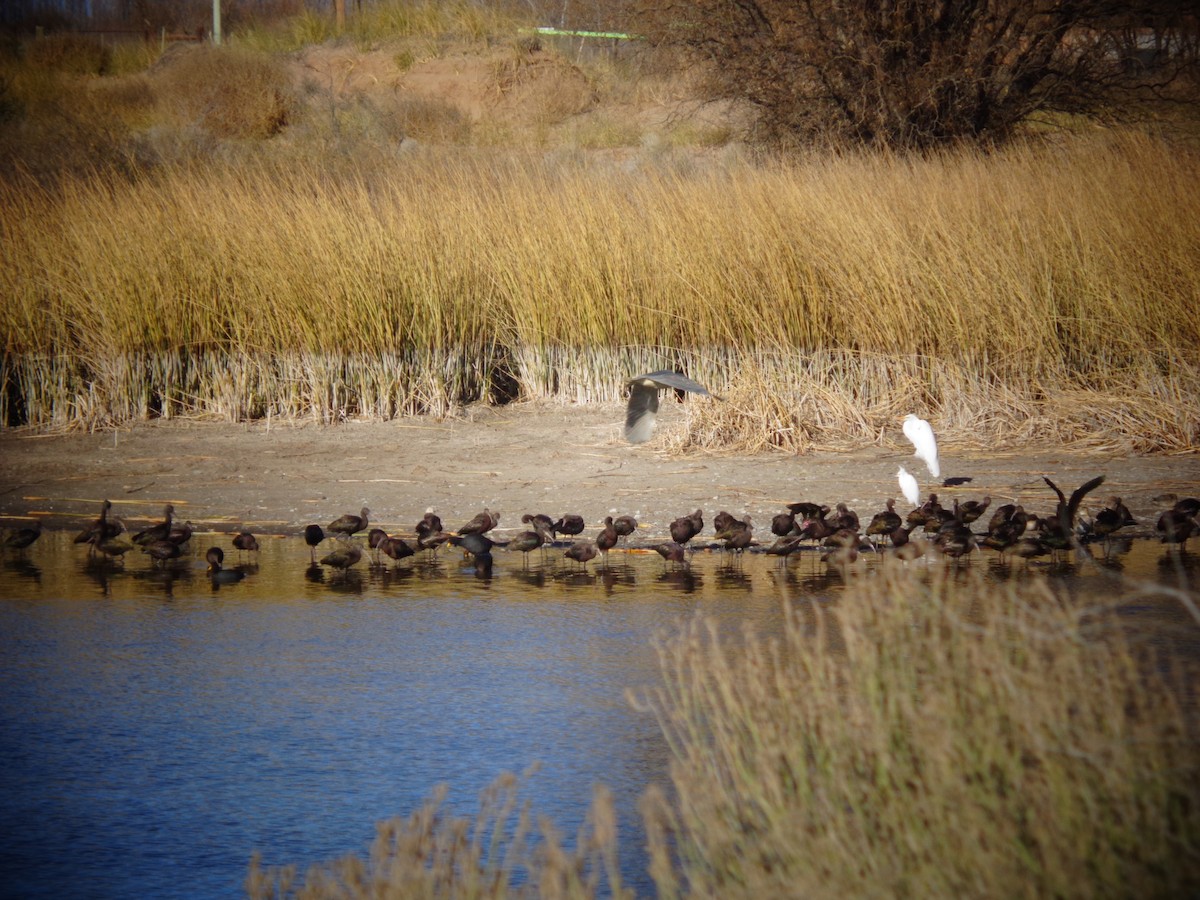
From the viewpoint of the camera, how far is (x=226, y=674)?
415 centimetres

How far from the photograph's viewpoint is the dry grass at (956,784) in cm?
197

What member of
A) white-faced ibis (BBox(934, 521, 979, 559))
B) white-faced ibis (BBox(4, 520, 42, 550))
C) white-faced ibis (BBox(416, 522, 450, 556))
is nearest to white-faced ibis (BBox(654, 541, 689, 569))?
white-faced ibis (BBox(416, 522, 450, 556))

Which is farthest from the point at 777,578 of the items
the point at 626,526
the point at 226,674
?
the point at 226,674

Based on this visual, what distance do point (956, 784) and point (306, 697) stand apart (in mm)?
2323

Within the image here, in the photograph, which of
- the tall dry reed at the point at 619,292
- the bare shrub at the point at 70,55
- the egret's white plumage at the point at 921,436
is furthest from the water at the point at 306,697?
the bare shrub at the point at 70,55

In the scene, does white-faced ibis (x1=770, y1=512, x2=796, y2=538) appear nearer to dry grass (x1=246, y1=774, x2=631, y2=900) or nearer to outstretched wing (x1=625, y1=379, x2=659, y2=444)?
outstretched wing (x1=625, y1=379, x2=659, y2=444)

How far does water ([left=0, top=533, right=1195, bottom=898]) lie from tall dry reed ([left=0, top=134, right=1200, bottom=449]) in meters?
3.14

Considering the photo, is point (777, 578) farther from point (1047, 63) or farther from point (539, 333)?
point (1047, 63)

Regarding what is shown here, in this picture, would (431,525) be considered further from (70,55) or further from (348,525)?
(70,55)

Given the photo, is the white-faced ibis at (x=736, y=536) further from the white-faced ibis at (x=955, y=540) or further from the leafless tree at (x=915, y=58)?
the leafless tree at (x=915, y=58)

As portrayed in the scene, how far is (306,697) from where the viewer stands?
3928 millimetres

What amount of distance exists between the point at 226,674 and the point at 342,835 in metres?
1.33

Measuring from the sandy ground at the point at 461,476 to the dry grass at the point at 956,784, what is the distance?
3698 millimetres

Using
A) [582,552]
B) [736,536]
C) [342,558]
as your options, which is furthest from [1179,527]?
[342,558]
